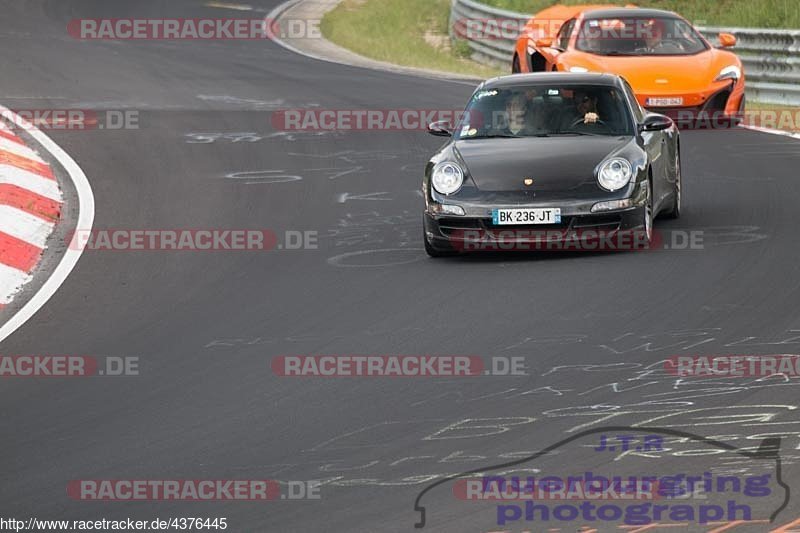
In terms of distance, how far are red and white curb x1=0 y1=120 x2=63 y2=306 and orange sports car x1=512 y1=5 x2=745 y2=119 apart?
23.0 feet

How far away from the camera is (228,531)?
6.32 meters

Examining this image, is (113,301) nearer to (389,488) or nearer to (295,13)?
(389,488)

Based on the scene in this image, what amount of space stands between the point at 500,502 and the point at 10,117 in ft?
47.4

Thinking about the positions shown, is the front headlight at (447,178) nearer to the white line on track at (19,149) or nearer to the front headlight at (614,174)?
the front headlight at (614,174)

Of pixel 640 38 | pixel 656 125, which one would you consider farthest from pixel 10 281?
pixel 640 38

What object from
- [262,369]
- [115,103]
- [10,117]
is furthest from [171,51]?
[262,369]

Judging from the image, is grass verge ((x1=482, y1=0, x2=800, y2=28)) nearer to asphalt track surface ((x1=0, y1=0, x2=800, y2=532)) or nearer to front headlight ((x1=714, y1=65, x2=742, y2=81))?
front headlight ((x1=714, y1=65, x2=742, y2=81))

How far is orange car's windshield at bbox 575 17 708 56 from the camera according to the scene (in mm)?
20453

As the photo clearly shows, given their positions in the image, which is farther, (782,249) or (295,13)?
(295,13)

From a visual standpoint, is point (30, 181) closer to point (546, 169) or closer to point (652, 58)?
point (546, 169)

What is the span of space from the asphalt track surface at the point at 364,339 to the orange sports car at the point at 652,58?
5.73 ft

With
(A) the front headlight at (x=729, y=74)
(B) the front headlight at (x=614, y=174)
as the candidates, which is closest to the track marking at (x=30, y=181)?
(B) the front headlight at (x=614, y=174)

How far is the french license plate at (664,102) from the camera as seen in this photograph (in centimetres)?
1927

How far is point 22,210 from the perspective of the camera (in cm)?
1372
